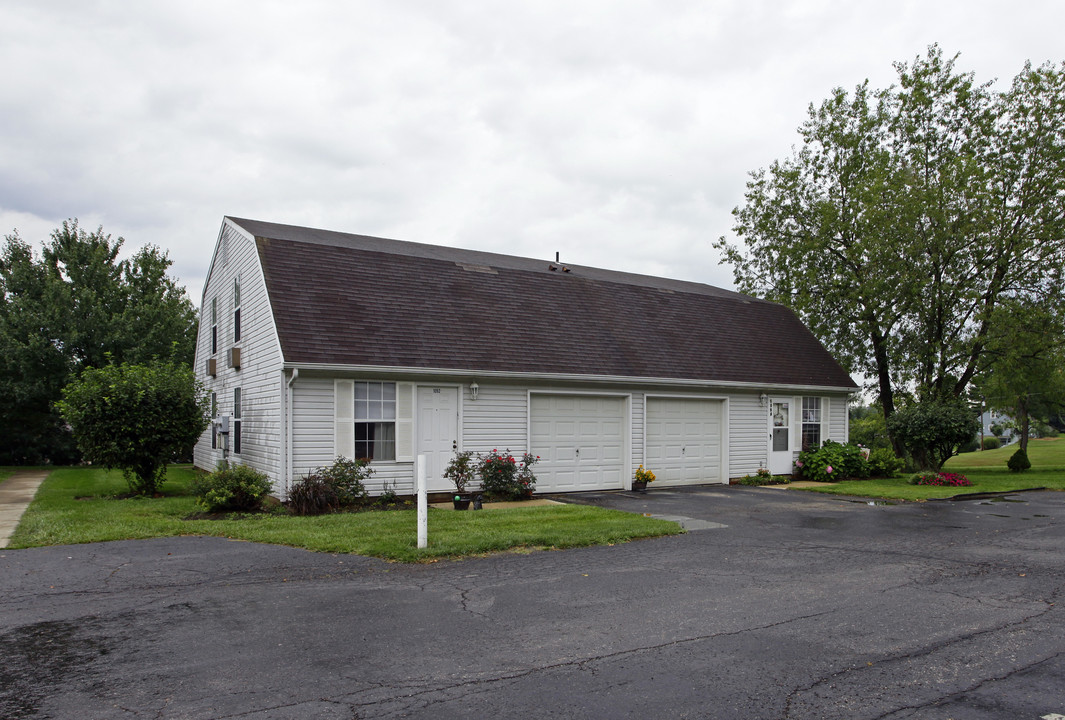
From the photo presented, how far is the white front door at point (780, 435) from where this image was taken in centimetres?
1961

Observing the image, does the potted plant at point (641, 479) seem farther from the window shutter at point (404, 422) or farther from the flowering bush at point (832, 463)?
the window shutter at point (404, 422)

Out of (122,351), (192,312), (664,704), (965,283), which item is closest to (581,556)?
(664,704)

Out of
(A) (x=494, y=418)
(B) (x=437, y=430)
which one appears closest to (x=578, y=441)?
(A) (x=494, y=418)

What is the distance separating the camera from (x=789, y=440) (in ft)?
65.6

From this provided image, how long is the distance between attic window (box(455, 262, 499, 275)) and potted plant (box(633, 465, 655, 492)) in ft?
19.3

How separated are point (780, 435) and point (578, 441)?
650 centimetres

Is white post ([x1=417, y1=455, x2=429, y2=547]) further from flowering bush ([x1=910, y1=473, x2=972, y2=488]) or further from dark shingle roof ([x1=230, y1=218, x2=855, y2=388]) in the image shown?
flowering bush ([x1=910, y1=473, x2=972, y2=488])

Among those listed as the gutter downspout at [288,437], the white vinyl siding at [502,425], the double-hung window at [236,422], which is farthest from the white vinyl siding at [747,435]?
the double-hung window at [236,422]

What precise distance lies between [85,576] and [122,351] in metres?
22.7

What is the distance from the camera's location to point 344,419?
13.8 meters

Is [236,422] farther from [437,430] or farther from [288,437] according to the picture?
[437,430]

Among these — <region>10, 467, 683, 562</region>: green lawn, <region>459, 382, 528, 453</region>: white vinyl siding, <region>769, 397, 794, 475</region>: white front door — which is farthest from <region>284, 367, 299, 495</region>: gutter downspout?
<region>769, 397, 794, 475</region>: white front door

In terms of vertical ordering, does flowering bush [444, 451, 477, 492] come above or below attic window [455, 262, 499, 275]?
below

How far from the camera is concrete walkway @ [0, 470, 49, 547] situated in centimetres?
1088
